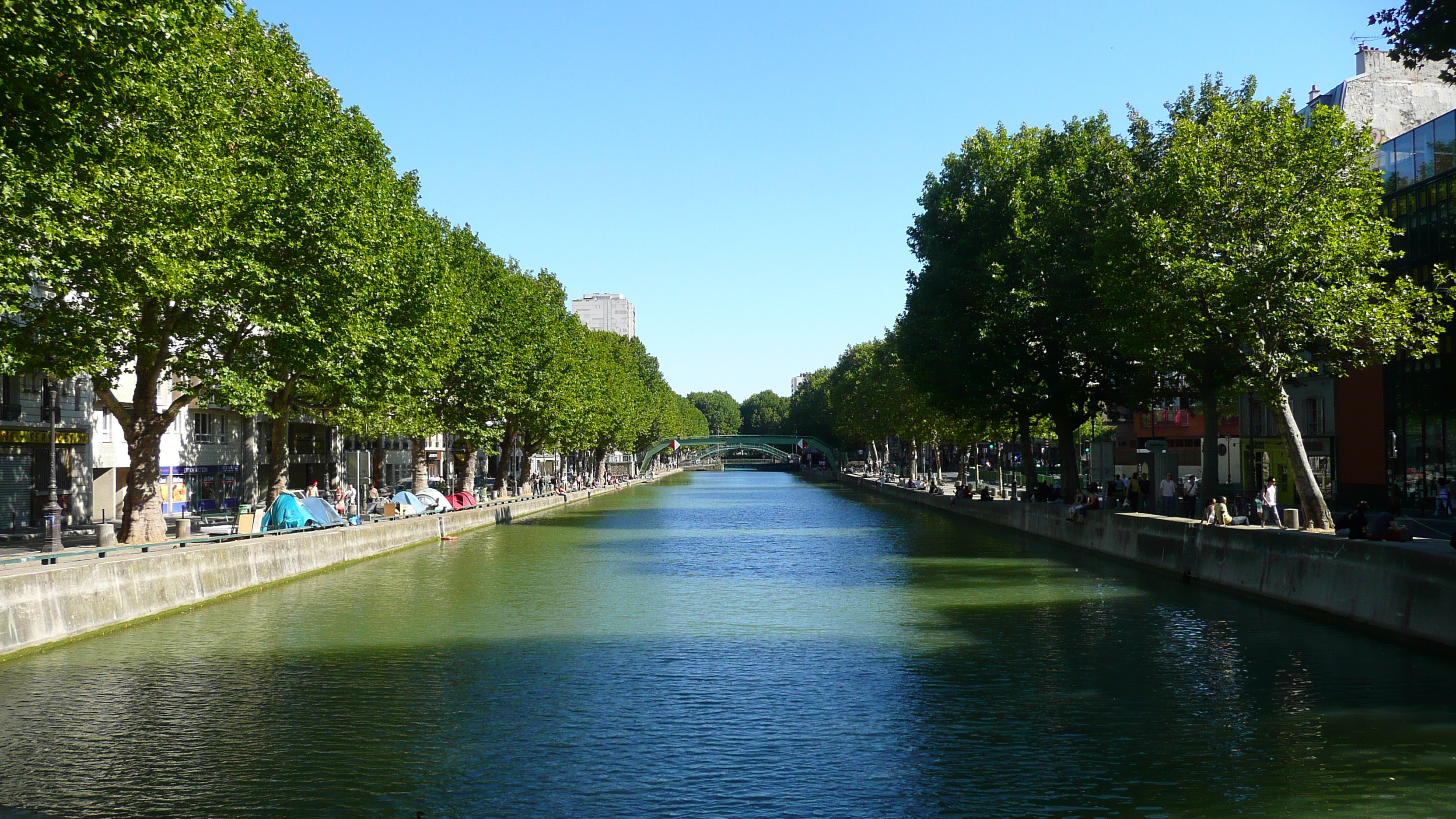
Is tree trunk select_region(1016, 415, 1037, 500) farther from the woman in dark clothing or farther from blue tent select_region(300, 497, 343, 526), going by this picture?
blue tent select_region(300, 497, 343, 526)

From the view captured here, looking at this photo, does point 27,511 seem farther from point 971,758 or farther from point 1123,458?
point 1123,458

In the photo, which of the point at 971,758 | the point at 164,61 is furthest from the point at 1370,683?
the point at 164,61

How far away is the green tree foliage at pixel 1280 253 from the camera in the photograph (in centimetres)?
3206

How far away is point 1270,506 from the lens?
36906 millimetres

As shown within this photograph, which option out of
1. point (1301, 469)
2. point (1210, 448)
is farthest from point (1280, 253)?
point (1210, 448)

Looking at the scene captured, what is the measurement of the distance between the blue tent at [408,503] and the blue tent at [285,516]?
545 inches

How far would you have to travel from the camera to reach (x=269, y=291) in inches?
1459

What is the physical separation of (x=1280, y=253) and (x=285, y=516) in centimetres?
2980

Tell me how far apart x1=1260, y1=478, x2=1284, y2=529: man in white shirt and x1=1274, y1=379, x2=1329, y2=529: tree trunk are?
1.89 m

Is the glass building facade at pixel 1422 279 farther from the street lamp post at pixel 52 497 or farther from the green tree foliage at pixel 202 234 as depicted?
the street lamp post at pixel 52 497

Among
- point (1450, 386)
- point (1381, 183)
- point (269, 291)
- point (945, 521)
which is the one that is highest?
point (1381, 183)

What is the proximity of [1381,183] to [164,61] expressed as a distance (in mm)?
33339

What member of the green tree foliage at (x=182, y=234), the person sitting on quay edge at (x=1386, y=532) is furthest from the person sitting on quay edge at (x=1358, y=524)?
Answer: the green tree foliage at (x=182, y=234)

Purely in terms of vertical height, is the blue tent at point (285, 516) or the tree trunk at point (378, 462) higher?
the tree trunk at point (378, 462)
